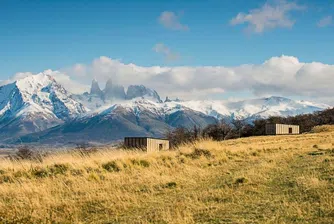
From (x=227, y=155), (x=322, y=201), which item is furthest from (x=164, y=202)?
(x=227, y=155)

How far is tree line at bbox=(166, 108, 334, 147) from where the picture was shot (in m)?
63.6

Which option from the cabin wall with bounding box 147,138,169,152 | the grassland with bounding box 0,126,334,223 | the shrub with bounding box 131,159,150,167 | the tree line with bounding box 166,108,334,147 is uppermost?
the tree line with bounding box 166,108,334,147

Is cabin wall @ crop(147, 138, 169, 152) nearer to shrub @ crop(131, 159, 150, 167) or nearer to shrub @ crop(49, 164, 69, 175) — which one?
shrub @ crop(131, 159, 150, 167)

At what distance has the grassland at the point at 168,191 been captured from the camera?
10.7 meters

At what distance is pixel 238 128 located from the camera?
237 ft

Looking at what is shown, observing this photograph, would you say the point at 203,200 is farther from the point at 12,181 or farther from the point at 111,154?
the point at 111,154

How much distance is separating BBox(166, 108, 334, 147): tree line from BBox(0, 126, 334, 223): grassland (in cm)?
3605

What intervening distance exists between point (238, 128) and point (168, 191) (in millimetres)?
59635

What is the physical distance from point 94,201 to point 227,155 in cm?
1139

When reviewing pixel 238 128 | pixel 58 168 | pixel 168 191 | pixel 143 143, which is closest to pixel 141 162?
pixel 58 168

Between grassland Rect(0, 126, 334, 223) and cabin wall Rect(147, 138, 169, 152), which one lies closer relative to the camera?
grassland Rect(0, 126, 334, 223)

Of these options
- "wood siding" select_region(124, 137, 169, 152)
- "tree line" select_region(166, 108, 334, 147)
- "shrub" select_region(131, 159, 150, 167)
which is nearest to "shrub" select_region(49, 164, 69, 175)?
"shrub" select_region(131, 159, 150, 167)

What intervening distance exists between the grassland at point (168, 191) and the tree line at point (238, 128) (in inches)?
1419

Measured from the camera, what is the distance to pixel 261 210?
10734 millimetres
